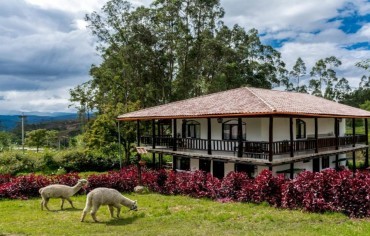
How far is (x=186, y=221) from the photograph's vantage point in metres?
11.9

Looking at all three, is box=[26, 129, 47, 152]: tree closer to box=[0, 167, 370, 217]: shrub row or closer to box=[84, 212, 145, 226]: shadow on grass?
box=[0, 167, 370, 217]: shrub row

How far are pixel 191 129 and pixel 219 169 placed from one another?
12.5 feet

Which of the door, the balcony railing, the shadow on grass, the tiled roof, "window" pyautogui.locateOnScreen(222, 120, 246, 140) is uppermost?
the tiled roof

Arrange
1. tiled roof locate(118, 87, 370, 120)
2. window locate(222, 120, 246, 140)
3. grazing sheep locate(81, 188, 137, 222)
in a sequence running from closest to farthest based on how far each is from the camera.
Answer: grazing sheep locate(81, 188, 137, 222)
tiled roof locate(118, 87, 370, 120)
window locate(222, 120, 246, 140)

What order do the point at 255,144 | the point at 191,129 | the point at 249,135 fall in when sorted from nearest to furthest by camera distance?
the point at 255,144, the point at 249,135, the point at 191,129

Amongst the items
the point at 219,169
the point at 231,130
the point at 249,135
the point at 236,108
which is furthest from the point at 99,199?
the point at 219,169

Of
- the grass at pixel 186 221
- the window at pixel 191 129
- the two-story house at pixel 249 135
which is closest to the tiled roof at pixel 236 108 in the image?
the two-story house at pixel 249 135

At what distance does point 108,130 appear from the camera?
30859 millimetres

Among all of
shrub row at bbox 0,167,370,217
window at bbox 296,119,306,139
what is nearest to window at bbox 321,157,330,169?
window at bbox 296,119,306,139

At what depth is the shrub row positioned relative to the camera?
40.5 ft

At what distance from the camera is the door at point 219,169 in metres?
22.3

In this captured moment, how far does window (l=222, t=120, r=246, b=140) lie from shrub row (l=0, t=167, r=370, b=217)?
4921 millimetres

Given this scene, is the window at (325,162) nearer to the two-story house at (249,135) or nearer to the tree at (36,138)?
the two-story house at (249,135)

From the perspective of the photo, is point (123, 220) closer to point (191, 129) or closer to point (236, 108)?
point (236, 108)
